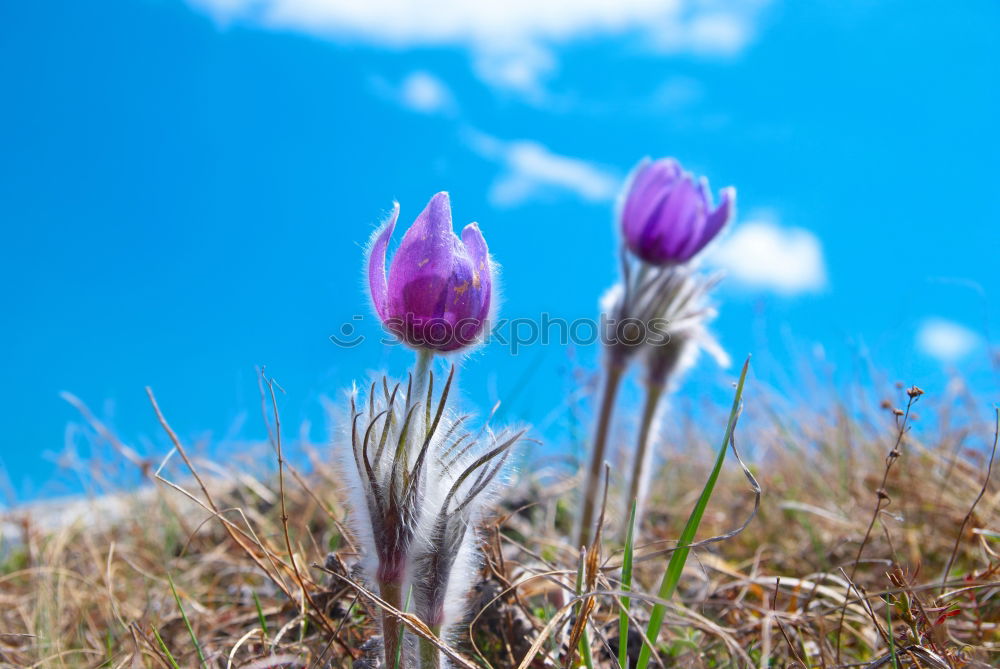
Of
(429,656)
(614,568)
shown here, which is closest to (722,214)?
(614,568)

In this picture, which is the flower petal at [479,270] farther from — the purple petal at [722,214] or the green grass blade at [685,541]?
the purple petal at [722,214]

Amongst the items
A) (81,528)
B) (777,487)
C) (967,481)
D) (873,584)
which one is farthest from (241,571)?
(967,481)

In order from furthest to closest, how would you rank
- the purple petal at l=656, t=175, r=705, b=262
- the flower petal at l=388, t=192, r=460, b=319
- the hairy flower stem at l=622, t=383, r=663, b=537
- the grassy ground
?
the hairy flower stem at l=622, t=383, r=663, b=537
the purple petal at l=656, t=175, r=705, b=262
the grassy ground
the flower petal at l=388, t=192, r=460, b=319

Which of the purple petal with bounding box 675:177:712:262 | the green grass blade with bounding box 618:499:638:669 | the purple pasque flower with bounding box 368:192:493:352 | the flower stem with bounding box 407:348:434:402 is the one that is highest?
the purple petal with bounding box 675:177:712:262

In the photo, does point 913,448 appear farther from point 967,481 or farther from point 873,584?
point 873,584

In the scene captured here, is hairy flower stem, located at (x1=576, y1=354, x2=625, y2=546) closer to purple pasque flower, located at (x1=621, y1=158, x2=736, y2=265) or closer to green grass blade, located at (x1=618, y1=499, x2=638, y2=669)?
purple pasque flower, located at (x1=621, y1=158, x2=736, y2=265)

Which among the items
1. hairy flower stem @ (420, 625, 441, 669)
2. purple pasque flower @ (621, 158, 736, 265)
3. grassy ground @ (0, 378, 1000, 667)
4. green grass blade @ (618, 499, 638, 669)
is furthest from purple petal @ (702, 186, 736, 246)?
hairy flower stem @ (420, 625, 441, 669)
